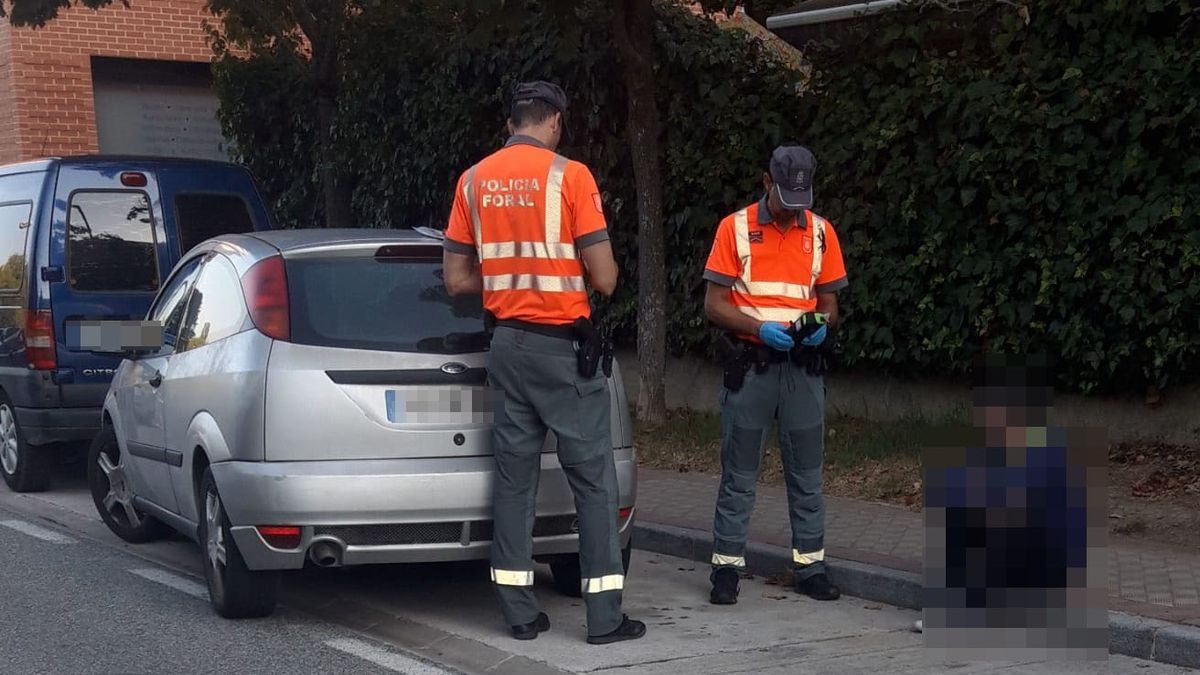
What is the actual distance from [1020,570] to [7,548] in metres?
5.35

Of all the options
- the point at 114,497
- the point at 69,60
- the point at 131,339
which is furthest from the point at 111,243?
the point at 69,60

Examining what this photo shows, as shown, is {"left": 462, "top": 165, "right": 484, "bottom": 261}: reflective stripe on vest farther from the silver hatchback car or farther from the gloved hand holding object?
the gloved hand holding object

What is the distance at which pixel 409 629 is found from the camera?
6199 millimetres

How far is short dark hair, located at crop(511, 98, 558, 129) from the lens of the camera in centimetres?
577

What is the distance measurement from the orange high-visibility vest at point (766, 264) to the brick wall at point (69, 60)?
1432 cm

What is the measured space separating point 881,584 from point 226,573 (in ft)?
9.30

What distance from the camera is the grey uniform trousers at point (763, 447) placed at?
6449mm

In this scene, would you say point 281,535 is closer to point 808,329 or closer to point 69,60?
point 808,329

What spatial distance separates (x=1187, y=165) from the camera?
7992 mm

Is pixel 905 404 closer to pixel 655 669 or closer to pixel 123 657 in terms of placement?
pixel 655 669

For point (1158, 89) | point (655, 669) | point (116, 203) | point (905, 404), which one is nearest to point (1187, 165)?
point (1158, 89)

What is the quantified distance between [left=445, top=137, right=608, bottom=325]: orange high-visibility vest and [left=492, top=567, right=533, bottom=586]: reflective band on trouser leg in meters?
0.97

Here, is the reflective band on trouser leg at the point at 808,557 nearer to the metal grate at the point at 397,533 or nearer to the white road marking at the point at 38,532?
the metal grate at the point at 397,533

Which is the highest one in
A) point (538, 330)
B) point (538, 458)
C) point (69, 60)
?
point (69, 60)
